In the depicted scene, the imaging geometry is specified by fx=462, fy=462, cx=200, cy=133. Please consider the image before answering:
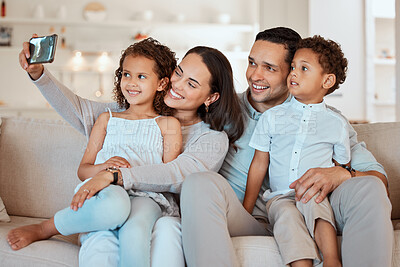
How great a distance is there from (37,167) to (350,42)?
4015 millimetres

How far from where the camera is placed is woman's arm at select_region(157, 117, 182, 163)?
71.6 inches

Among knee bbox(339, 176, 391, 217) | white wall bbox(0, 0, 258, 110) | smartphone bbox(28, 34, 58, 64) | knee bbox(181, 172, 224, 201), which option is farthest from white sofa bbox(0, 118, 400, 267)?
white wall bbox(0, 0, 258, 110)

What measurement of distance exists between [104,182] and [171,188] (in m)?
0.27

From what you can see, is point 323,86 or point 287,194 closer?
point 287,194

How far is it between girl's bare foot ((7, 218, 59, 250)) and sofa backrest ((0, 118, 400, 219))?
440mm

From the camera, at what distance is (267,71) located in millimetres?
1928

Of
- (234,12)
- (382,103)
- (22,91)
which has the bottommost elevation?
(382,103)

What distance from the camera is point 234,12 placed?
20.2 ft

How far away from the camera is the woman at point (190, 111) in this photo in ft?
5.40

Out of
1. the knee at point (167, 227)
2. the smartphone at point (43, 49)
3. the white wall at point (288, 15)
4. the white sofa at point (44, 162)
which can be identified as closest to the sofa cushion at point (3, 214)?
the white sofa at point (44, 162)

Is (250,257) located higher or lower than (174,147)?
lower

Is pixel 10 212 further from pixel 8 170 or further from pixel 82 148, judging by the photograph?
pixel 82 148

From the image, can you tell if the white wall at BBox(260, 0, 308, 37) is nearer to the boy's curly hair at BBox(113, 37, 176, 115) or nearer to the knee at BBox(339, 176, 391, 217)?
the boy's curly hair at BBox(113, 37, 176, 115)

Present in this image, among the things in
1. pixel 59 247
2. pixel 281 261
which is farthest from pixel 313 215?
pixel 59 247
